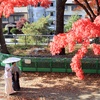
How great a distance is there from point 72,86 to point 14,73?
263 centimetres

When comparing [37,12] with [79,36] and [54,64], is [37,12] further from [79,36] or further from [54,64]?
[79,36]

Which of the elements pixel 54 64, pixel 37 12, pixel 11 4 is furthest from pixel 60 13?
pixel 37 12

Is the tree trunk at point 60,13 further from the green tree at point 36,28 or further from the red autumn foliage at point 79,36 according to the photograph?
the green tree at point 36,28

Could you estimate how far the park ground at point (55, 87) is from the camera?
950 cm

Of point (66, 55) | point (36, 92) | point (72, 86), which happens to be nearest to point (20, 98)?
point (36, 92)

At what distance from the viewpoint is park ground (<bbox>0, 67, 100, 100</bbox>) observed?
9.50m

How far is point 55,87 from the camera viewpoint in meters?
10.4

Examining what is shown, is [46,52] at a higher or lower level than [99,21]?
lower

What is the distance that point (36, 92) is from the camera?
32.5ft

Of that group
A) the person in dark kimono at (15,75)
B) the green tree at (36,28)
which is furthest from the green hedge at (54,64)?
the green tree at (36,28)

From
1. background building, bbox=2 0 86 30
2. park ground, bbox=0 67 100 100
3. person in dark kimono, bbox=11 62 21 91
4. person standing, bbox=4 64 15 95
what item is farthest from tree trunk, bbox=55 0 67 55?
background building, bbox=2 0 86 30

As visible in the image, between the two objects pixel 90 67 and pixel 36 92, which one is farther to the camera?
pixel 90 67

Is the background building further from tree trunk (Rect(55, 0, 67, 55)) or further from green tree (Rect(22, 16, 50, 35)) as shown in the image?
tree trunk (Rect(55, 0, 67, 55))

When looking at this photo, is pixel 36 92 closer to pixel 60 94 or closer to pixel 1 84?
pixel 60 94
